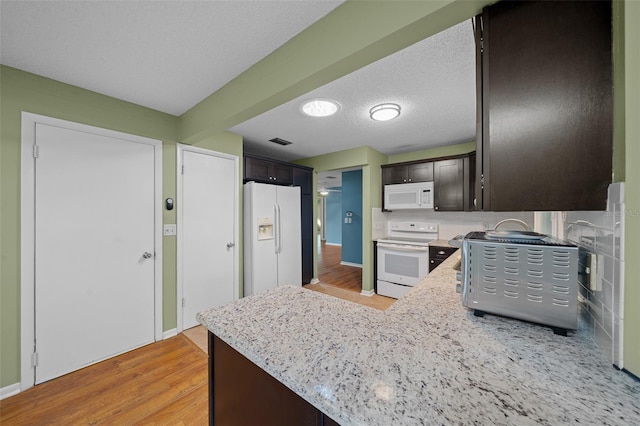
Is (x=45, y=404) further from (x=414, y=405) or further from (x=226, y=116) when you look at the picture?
(x=414, y=405)

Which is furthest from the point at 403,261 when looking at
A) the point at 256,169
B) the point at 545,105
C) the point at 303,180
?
the point at 545,105

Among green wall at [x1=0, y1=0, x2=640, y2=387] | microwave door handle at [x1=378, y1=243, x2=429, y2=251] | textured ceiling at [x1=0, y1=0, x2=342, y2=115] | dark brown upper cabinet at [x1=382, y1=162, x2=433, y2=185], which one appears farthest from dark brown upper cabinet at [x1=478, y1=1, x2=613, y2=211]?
dark brown upper cabinet at [x1=382, y1=162, x2=433, y2=185]

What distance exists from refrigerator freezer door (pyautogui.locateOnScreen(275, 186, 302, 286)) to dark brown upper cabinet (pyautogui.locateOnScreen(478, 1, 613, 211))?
2.77 m

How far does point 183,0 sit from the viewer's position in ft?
3.72

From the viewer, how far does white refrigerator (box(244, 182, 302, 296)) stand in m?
3.04

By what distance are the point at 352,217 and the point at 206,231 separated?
380 cm

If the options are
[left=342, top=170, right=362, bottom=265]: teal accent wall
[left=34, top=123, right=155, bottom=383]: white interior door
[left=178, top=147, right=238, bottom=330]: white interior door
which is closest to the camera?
[left=34, top=123, right=155, bottom=383]: white interior door

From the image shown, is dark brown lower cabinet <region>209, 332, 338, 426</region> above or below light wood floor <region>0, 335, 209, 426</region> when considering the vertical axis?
above

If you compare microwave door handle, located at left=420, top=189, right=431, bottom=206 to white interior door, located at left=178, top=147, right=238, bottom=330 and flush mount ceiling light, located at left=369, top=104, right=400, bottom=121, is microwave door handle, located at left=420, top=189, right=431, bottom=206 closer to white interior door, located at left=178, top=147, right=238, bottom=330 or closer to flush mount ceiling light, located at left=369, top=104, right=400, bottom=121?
flush mount ceiling light, located at left=369, top=104, right=400, bottom=121

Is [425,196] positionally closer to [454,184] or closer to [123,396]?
[454,184]

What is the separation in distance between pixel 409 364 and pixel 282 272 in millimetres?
2932

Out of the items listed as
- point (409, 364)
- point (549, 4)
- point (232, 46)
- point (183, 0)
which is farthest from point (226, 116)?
point (409, 364)

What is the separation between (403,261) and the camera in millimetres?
3396

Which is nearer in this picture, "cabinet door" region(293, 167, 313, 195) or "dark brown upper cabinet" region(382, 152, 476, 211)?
"dark brown upper cabinet" region(382, 152, 476, 211)
